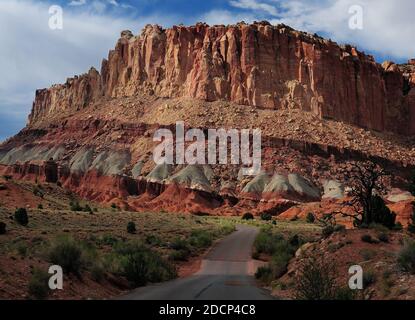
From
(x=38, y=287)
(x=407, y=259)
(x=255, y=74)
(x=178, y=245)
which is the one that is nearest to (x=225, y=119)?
(x=255, y=74)

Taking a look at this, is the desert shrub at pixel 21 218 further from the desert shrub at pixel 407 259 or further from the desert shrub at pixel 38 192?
the desert shrub at pixel 407 259

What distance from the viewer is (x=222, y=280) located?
28562mm

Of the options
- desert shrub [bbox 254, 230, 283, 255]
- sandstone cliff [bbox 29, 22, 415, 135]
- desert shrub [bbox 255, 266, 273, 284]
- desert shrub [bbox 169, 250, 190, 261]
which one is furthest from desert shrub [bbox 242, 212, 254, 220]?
desert shrub [bbox 255, 266, 273, 284]

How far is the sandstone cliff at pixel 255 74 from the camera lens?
129 meters

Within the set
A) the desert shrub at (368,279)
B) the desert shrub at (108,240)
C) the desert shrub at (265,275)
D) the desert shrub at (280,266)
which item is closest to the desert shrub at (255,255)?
the desert shrub at (108,240)

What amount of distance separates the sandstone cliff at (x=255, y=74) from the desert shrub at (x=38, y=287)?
359ft

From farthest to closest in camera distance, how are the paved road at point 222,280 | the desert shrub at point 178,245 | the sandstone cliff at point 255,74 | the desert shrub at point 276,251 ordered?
the sandstone cliff at point 255,74 → the desert shrub at point 178,245 → the desert shrub at point 276,251 → the paved road at point 222,280

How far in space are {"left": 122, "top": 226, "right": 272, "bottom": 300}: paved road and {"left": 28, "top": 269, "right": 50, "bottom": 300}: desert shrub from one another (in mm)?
2774

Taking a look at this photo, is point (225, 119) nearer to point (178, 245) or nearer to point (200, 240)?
point (200, 240)

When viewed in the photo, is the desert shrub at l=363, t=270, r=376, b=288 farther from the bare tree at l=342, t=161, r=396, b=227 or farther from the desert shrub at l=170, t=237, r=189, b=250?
the desert shrub at l=170, t=237, r=189, b=250

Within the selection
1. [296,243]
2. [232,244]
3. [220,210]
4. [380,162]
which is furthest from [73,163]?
[296,243]

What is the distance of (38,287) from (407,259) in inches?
482

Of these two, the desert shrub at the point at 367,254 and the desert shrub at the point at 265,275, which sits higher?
the desert shrub at the point at 367,254

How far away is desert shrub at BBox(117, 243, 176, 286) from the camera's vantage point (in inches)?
1014
